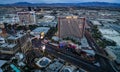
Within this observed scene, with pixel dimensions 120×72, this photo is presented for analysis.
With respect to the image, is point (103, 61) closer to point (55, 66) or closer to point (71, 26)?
point (55, 66)

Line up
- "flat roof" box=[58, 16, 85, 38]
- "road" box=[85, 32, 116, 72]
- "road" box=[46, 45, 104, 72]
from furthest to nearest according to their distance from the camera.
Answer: "flat roof" box=[58, 16, 85, 38], "road" box=[85, 32, 116, 72], "road" box=[46, 45, 104, 72]

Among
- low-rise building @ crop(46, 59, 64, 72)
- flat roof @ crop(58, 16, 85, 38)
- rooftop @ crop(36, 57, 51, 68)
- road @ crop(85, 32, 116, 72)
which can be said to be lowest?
road @ crop(85, 32, 116, 72)

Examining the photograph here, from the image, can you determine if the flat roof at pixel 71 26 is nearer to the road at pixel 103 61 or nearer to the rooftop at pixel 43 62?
the road at pixel 103 61

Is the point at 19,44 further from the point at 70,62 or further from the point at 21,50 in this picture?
the point at 70,62

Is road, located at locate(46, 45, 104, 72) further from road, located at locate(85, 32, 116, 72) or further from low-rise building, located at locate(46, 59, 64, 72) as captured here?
low-rise building, located at locate(46, 59, 64, 72)

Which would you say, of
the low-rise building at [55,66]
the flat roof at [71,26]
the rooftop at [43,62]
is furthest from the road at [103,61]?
the rooftop at [43,62]

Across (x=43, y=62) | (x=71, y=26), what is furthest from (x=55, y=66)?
(x=71, y=26)

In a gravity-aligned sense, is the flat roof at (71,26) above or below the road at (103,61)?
above

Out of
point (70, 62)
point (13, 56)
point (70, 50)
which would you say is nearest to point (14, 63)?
point (13, 56)

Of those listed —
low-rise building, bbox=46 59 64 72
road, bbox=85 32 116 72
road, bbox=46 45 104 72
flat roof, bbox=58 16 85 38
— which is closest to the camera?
low-rise building, bbox=46 59 64 72

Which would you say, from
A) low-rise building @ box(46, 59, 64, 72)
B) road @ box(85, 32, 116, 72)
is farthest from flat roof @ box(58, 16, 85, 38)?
low-rise building @ box(46, 59, 64, 72)

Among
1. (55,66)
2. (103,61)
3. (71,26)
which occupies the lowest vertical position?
(103,61)
